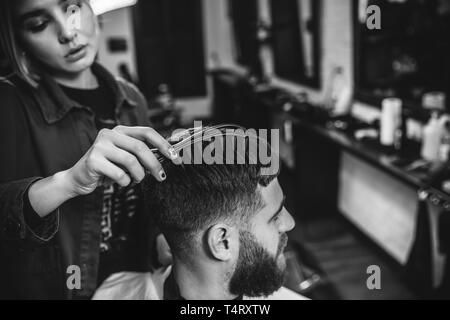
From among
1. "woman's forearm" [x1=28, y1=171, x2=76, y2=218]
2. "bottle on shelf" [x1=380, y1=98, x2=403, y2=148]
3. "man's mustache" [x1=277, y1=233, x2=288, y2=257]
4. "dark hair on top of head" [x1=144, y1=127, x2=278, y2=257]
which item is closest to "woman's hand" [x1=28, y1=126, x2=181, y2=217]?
"woman's forearm" [x1=28, y1=171, x2=76, y2=218]

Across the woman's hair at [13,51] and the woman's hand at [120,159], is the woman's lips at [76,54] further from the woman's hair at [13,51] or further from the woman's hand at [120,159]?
the woman's hand at [120,159]

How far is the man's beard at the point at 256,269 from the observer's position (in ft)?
3.36

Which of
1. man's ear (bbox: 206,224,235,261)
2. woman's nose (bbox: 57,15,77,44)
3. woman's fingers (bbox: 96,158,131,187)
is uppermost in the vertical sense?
woman's nose (bbox: 57,15,77,44)

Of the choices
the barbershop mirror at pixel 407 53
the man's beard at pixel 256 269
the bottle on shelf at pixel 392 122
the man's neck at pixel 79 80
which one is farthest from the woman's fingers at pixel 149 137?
the bottle on shelf at pixel 392 122

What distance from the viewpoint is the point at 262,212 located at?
1.01 m

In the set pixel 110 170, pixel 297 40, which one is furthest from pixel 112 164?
pixel 297 40

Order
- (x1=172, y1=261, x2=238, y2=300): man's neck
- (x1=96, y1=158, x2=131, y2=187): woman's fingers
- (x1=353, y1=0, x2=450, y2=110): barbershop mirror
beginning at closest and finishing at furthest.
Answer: (x1=96, y1=158, x2=131, y2=187): woman's fingers → (x1=172, y1=261, x2=238, y2=300): man's neck → (x1=353, y1=0, x2=450, y2=110): barbershop mirror

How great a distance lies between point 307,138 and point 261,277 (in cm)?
283

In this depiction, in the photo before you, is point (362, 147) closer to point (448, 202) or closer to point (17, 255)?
point (448, 202)

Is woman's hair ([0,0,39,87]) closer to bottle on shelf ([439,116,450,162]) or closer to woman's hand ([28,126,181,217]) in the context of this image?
woman's hand ([28,126,181,217])

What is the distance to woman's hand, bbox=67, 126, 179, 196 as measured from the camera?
74 centimetres

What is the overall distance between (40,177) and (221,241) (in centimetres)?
43
